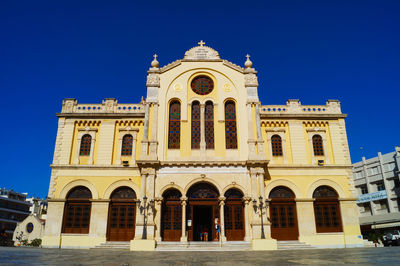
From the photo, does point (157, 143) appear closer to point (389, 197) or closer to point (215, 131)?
point (215, 131)

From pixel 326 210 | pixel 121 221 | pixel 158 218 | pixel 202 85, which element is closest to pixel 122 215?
pixel 121 221

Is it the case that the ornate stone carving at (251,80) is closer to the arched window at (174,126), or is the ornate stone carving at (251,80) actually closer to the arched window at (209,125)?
the arched window at (209,125)

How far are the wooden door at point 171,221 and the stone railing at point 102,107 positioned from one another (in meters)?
8.14

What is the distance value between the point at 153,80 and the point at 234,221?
1269 centimetres

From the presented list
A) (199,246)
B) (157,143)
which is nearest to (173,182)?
(157,143)

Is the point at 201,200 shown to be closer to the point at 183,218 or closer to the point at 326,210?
the point at 183,218

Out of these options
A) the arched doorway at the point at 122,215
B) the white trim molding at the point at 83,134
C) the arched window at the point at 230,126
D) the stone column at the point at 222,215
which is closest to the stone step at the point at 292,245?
the stone column at the point at 222,215

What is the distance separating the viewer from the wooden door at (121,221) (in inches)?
829

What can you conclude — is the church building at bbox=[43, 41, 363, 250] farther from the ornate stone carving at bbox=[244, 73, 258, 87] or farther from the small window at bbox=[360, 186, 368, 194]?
the small window at bbox=[360, 186, 368, 194]

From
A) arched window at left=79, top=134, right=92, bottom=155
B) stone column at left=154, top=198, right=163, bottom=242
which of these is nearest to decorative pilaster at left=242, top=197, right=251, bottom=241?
stone column at left=154, top=198, right=163, bottom=242

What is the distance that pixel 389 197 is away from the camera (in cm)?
4200

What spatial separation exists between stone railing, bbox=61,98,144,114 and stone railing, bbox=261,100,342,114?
35.1 ft

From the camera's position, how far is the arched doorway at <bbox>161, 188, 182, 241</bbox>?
2044cm

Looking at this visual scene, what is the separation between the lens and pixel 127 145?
2309 cm
